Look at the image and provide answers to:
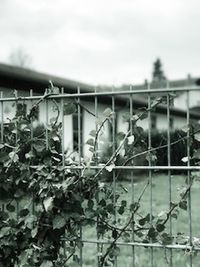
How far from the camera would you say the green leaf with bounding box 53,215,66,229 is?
8.76 feet

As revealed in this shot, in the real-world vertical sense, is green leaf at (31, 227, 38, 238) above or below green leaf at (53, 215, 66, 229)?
below

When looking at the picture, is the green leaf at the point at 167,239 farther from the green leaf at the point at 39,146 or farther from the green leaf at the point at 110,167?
the green leaf at the point at 39,146

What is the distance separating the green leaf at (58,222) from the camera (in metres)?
2.67

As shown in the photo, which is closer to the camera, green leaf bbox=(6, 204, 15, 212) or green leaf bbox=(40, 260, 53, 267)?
green leaf bbox=(40, 260, 53, 267)

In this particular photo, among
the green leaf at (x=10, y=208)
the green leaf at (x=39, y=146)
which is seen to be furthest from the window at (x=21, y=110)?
the green leaf at (x=10, y=208)

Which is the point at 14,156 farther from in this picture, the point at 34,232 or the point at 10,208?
the point at 34,232

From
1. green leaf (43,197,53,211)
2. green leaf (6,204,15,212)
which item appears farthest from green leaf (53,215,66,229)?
green leaf (6,204,15,212)

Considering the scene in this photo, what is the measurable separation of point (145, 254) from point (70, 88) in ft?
28.7

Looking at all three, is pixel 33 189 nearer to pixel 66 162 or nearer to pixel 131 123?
pixel 66 162

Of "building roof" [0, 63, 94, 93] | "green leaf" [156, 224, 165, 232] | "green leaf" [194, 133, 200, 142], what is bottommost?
"green leaf" [156, 224, 165, 232]

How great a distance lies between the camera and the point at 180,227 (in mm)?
5984

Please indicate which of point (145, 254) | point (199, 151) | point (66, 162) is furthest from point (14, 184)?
point (145, 254)

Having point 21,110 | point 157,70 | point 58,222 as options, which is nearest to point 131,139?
point 58,222

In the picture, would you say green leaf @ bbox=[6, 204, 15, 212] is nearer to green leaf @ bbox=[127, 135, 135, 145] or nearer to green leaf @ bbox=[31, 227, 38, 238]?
green leaf @ bbox=[31, 227, 38, 238]
